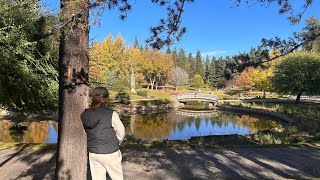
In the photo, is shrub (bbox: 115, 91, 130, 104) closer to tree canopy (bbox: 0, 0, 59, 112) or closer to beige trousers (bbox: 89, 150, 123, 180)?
tree canopy (bbox: 0, 0, 59, 112)

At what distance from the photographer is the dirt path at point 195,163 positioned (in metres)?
7.17

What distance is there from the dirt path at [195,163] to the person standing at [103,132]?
296cm

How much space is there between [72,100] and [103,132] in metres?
0.74

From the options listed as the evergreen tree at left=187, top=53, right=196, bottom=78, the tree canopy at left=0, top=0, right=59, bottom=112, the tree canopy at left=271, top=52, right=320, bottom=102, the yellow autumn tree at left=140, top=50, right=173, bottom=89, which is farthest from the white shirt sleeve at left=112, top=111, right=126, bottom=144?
the evergreen tree at left=187, top=53, right=196, bottom=78

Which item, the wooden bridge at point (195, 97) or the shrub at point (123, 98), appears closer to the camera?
the shrub at point (123, 98)

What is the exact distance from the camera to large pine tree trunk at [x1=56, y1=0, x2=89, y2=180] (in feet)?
14.4

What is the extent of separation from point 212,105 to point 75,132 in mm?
45926

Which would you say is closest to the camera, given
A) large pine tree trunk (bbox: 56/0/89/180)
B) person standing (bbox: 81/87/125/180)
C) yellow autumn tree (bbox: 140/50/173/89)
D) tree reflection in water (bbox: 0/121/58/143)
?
person standing (bbox: 81/87/125/180)

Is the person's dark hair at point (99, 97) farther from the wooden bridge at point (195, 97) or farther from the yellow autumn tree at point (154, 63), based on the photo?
the yellow autumn tree at point (154, 63)

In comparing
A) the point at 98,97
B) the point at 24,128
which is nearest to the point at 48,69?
the point at 98,97

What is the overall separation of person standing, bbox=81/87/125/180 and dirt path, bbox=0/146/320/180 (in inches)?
117

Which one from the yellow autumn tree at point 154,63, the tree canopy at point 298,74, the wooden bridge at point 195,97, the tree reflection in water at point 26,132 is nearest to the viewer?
the tree reflection in water at point 26,132

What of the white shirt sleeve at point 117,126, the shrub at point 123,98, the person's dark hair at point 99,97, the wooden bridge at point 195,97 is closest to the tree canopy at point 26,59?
the person's dark hair at point 99,97

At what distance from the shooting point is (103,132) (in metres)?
4.04
